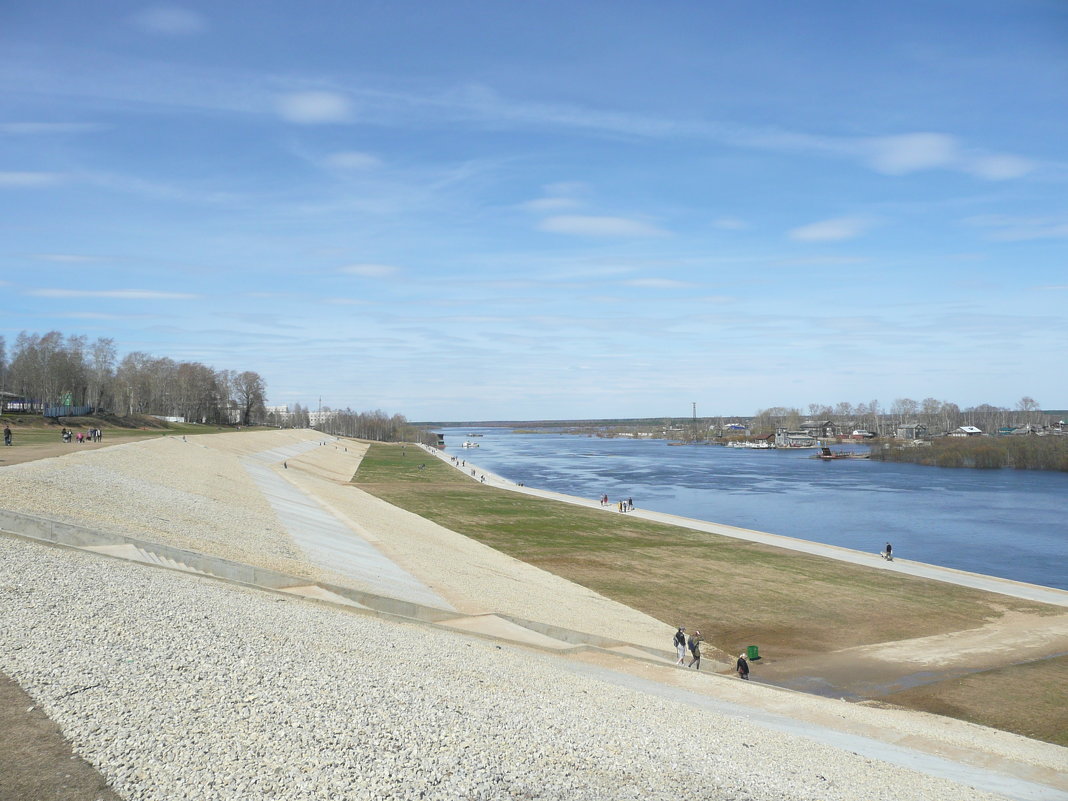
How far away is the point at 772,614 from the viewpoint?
2977 centimetres

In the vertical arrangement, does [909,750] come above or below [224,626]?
below

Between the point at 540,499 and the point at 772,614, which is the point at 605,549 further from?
the point at 540,499

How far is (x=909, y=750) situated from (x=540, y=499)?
180 feet

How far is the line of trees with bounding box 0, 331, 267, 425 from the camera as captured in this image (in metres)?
113

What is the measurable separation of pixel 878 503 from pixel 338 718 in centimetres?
7397

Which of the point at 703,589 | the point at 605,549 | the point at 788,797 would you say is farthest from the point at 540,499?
the point at 788,797

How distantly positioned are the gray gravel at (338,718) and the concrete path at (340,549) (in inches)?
310

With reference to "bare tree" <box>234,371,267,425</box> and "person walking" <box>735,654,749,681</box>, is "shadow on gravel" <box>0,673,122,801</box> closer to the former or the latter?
"person walking" <box>735,654,749,681</box>

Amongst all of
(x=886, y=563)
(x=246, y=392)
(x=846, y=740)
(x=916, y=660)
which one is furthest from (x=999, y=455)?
(x=246, y=392)

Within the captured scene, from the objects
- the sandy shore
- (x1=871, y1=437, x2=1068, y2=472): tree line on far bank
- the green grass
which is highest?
(x1=871, y1=437, x2=1068, y2=472): tree line on far bank

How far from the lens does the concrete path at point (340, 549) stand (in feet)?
82.0

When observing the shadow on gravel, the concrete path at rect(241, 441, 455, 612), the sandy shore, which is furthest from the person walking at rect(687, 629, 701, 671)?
the shadow on gravel

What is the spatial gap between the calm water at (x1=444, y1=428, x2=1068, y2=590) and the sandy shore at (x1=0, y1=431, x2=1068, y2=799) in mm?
30593

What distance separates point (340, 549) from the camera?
31891 mm
